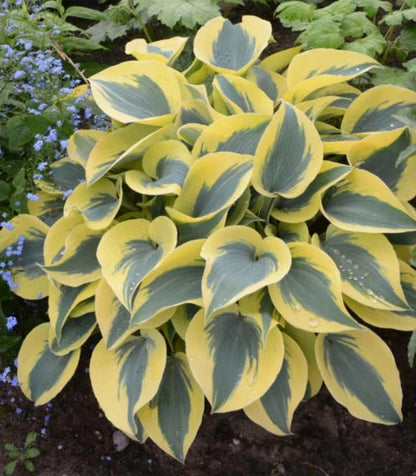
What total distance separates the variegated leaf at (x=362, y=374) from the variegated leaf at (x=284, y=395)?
54 millimetres

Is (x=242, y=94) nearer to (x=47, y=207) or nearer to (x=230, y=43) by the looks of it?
(x=230, y=43)

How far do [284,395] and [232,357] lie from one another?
19 cm

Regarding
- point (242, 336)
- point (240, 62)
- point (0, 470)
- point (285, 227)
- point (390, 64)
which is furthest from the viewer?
point (390, 64)

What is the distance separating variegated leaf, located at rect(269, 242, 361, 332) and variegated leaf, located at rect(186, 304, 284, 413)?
3.4 inches

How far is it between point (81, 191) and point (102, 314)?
34 cm

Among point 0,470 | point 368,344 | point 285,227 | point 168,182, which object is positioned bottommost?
point 0,470

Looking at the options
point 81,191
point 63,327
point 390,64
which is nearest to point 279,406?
point 63,327

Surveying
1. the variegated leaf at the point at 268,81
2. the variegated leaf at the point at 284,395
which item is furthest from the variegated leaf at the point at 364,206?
the variegated leaf at the point at 268,81

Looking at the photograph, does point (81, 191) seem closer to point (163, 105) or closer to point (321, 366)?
point (163, 105)

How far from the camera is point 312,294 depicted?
51.6 inches

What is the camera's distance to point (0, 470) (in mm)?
1639

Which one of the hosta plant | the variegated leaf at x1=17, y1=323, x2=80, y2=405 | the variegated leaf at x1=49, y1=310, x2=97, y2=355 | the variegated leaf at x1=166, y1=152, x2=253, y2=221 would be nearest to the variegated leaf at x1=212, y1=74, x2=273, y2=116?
the hosta plant

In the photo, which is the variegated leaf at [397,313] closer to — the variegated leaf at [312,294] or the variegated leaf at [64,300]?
the variegated leaf at [312,294]

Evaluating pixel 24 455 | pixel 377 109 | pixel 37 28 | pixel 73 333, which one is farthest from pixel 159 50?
pixel 24 455
